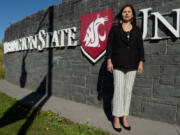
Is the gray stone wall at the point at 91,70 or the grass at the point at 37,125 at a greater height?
→ the gray stone wall at the point at 91,70

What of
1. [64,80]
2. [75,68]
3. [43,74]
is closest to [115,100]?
[75,68]

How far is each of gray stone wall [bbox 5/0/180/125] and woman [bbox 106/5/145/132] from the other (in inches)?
28.3

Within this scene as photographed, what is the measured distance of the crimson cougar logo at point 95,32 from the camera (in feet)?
12.8

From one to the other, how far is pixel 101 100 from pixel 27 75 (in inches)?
170

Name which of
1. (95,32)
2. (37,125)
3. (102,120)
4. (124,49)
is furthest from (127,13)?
(37,125)

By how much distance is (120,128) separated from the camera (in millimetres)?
2668

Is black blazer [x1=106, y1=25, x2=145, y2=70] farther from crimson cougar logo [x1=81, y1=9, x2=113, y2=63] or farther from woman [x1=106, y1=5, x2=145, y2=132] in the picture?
crimson cougar logo [x1=81, y1=9, x2=113, y2=63]

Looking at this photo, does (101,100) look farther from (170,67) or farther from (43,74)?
(43,74)

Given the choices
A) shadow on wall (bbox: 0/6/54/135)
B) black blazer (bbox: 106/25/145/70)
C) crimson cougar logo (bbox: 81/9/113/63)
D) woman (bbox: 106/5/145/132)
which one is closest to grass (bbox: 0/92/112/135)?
shadow on wall (bbox: 0/6/54/135)

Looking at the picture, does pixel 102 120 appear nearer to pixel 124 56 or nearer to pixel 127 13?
pixel 124 56

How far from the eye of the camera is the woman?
2.54 meters

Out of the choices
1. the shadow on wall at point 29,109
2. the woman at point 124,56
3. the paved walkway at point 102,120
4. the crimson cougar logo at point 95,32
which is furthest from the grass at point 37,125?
the crimson cougar logo at point 95,32

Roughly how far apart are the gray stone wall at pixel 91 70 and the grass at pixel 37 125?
46.5 inches

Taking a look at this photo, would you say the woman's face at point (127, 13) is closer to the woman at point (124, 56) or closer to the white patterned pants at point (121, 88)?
the woman at point (124, 56)
